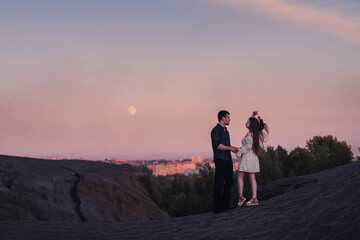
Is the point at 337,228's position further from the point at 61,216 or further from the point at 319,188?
the point at 61,216

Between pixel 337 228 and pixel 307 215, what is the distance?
3.16ft

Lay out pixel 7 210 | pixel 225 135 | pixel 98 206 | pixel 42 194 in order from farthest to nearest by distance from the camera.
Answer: pixel 98 206 < pixel 42 194 < pixel 7 210 < pixel 225 135

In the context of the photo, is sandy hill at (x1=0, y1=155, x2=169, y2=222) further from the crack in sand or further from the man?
the man

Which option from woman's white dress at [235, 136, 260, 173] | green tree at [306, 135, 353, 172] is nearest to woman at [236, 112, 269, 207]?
woman's white dress at [235, 136, 260, 173]

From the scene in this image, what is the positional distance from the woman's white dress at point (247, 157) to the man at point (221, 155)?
240mm

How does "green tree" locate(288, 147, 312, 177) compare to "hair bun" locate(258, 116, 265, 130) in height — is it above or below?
below

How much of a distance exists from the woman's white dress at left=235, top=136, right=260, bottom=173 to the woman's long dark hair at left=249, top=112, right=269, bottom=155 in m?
0.14

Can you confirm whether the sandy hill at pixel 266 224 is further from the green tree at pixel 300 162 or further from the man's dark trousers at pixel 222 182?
the green tree at pixel 300 162

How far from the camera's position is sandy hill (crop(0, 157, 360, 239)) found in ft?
26.8

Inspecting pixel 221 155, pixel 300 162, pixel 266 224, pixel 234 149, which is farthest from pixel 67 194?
pixel 300 162

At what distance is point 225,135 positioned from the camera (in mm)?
10562

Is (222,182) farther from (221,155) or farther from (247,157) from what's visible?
(247,157)

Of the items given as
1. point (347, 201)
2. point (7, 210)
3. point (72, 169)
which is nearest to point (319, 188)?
point (347, 201)

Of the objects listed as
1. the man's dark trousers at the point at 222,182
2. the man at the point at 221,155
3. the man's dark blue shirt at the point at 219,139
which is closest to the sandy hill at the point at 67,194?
the man's dark trousers at the point at 222,182
